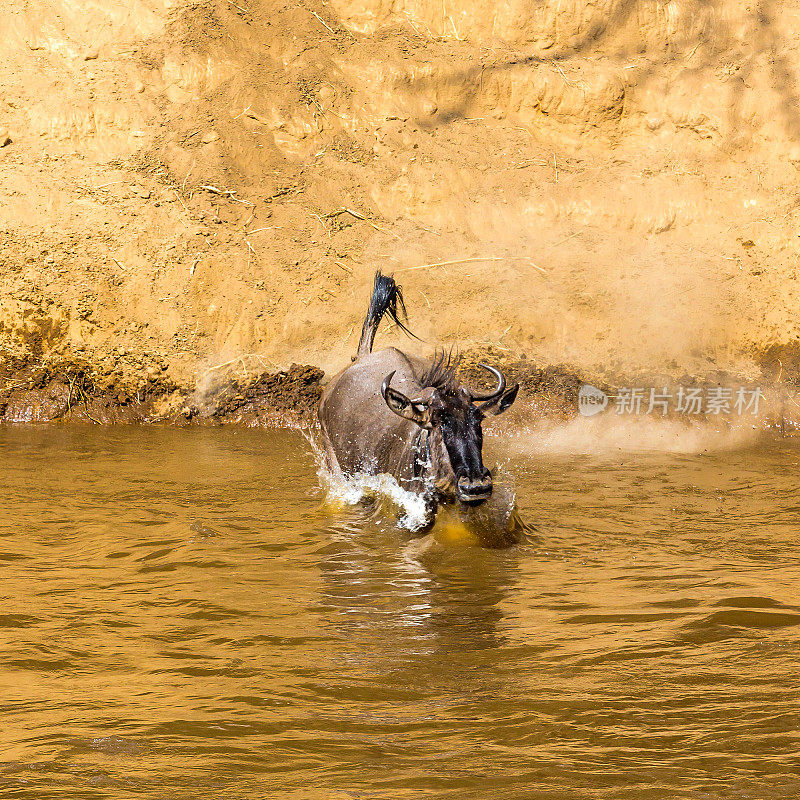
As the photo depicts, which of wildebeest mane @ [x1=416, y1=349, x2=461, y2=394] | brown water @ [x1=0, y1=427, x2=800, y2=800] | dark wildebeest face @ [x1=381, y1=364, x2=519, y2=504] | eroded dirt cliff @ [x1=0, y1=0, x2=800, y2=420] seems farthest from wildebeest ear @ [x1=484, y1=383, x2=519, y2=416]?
eroded dirt cliff @ [x1=0, y1=0, x2=800, y2=420]

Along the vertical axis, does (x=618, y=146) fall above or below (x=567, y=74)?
below

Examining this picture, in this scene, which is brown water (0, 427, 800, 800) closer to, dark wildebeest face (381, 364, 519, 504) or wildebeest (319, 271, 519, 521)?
wildebeest (319, 271, 519, 521)

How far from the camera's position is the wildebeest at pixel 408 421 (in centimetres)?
642

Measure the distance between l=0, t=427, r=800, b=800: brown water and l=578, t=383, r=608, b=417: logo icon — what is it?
2.45 m

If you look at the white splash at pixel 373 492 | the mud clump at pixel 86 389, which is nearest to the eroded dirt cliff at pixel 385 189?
the mud clump at pixel 86 389

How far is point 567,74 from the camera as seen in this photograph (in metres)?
14.4

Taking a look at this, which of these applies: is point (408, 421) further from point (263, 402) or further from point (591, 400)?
point (591, 400)

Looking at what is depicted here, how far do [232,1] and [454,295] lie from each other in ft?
20.6

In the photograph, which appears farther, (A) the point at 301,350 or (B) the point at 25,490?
(A) the point at 301,350

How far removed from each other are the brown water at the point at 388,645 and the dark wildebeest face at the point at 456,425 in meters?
0.63

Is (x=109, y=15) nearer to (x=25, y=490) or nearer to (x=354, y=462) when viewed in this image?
(x=25, y=490)

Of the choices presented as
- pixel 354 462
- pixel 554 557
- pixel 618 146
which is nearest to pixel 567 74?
pixel 618 146

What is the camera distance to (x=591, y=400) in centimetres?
1127

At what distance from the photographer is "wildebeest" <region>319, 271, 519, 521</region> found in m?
6.42
